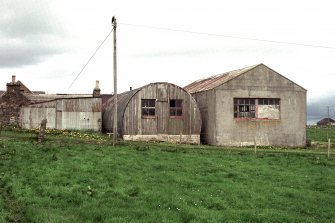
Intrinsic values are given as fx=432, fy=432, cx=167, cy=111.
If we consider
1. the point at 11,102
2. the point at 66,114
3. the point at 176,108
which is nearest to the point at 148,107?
the point at 176,108

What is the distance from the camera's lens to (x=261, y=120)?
133ft

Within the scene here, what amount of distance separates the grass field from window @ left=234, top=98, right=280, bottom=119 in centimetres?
1530

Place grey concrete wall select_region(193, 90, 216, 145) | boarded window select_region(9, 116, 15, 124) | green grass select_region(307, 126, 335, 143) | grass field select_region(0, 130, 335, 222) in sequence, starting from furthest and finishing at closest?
green grass select_region(307, 126, 335, 143) → boarded window select_region(9, 116, 15, 124) → grey concrete wall select_region(193, 90, 216, 145) → grass field select_region(0, 130, 335, 222)

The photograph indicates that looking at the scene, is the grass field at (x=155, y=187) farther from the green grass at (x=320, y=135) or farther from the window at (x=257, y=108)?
the green grass at (x=320, y=135)

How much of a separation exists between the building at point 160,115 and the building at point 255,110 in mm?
2043

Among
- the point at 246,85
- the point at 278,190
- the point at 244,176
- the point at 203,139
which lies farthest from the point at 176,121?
the point at 278,190

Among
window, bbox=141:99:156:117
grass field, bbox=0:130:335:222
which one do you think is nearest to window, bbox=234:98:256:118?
window, bbox=141:99:156:117

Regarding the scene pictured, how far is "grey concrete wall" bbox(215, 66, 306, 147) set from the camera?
39.5 m

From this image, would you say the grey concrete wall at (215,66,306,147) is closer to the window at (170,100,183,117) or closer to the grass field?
the window at (170,100,183,117)

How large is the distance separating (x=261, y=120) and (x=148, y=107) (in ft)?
35.1

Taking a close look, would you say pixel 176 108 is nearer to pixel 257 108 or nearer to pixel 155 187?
pixel 257 108

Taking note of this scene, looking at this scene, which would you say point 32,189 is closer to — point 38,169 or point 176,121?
point 38,169

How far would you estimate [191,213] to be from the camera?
12.5 metres

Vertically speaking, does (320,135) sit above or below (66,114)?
below
